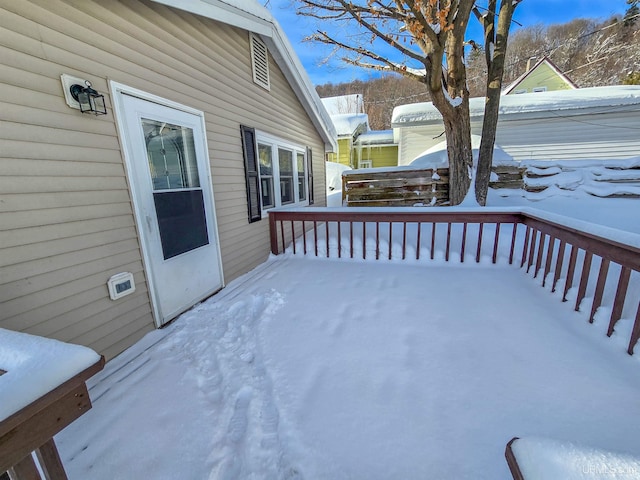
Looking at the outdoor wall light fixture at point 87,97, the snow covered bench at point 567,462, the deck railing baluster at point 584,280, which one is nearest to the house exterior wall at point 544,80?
the deck railing baluster at point 584,280

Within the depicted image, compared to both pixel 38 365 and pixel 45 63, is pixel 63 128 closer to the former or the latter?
pixel 45 63

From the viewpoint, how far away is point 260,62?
421cm

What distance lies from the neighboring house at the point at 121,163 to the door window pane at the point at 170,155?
0.04ft

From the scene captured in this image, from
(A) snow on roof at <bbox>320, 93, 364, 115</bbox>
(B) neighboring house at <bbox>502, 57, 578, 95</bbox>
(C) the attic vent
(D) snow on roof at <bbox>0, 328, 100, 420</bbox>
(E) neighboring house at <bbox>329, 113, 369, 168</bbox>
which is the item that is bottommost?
(D) snow on roof at <bbox>0, 328, 100, 420</bbox>

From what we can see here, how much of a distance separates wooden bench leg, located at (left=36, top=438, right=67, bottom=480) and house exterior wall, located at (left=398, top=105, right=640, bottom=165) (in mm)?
10240

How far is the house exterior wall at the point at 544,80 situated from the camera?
12.7m

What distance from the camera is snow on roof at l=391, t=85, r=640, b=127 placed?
718 centimetres

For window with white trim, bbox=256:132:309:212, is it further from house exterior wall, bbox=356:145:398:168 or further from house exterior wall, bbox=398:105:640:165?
house exterior wall, bbox=356:145:398:168

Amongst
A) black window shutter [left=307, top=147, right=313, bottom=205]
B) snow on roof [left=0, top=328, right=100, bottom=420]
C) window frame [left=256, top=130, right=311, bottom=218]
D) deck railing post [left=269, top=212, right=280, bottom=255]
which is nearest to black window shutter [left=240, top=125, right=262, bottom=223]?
window frame [left=256, top=130, right=311, bottom=218]

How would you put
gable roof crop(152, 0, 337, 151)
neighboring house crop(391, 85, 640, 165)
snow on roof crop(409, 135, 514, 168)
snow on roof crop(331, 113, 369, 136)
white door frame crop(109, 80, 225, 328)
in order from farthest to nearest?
snow on roof crop(331, 113, 369, 136)
neighboring house crop(391, 85, 640, 165)
snow on roof crop(409, 135, 514, 168)
gable roof crop(152, 0, 337, 151)
white door frame crop(109, 80, 225, 328)

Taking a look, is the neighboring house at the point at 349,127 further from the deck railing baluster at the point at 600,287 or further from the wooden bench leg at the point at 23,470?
the wooden bench leg at the point at 23,470

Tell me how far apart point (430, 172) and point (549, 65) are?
1262cm

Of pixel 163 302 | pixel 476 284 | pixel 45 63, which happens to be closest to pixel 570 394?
pixel 476 284

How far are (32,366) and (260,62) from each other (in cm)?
465
